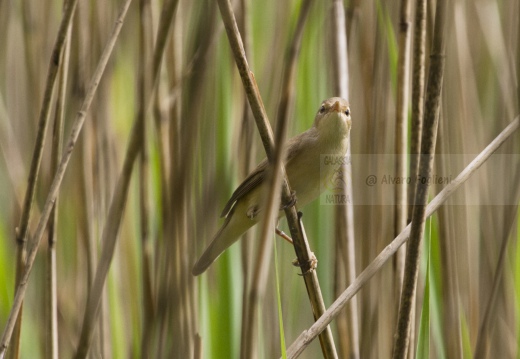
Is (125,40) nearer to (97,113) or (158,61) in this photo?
(97,113)

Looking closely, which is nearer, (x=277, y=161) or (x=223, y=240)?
(x=277, y=161)

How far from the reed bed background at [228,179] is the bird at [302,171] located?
65mm

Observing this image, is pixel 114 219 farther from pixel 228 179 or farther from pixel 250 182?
pixel 250 182

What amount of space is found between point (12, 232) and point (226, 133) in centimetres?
78

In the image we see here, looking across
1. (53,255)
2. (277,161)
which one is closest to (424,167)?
(277,161)

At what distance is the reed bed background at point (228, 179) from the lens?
155 centimetres

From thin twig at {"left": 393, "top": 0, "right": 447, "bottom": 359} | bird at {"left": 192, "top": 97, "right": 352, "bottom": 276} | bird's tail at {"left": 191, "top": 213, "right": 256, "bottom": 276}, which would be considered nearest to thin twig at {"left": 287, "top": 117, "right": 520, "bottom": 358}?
thin twig at {"left": 393, "top": 0, "right": 447, "bottom": 359}

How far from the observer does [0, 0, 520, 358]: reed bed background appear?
1.55 meters

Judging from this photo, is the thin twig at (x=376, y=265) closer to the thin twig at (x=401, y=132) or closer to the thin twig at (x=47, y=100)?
the thin twig at (x=401, y=132)

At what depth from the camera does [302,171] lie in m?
2.12

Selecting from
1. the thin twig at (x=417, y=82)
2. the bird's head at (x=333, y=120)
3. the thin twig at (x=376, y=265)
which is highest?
the bird's head at (x=333, y=120)

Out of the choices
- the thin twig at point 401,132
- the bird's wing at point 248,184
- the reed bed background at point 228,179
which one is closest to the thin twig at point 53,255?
the reed bed background at point 228,179

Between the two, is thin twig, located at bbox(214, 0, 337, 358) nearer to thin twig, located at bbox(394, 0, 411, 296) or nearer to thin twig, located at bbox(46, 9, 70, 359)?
thin twig, located at bbox(394, 0, 411, 296)

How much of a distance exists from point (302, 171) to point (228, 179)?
45 cm
